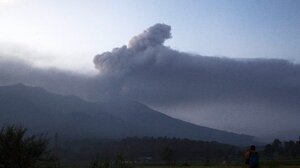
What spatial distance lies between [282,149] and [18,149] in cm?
14305

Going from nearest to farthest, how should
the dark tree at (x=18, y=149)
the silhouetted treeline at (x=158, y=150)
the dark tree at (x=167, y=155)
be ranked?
the dark tree at (x=18, y=149), the dark tree at (x=167, y=155), the silhouetted treeline at (x=158, y=150)

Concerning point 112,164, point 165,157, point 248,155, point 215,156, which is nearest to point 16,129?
point 112,164

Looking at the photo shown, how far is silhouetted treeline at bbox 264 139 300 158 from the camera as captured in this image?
144 meters

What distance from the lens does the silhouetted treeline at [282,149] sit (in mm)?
143600

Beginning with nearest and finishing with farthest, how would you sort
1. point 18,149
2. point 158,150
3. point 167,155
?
point 18,149, point 167,155, point 158,150

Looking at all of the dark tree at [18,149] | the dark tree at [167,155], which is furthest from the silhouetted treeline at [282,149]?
the dark tree at [18,149]

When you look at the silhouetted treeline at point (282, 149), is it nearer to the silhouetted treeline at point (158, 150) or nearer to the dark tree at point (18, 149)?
the silhouetted treeline at point (158, 150)

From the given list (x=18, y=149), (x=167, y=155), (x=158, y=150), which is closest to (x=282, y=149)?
(x=158, y=150)

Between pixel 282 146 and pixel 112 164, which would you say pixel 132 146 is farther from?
pixel 112 164

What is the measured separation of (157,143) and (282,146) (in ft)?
137

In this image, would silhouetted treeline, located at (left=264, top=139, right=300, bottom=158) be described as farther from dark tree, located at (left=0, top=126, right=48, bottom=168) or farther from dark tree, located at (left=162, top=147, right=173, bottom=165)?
dark tree, located at (left=0, top=126, right=48, bottom=168)

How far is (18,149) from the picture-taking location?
2111 centimetres

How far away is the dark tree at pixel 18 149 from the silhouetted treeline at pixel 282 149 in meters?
127

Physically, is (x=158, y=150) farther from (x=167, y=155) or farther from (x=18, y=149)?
(x=18, y=149)
